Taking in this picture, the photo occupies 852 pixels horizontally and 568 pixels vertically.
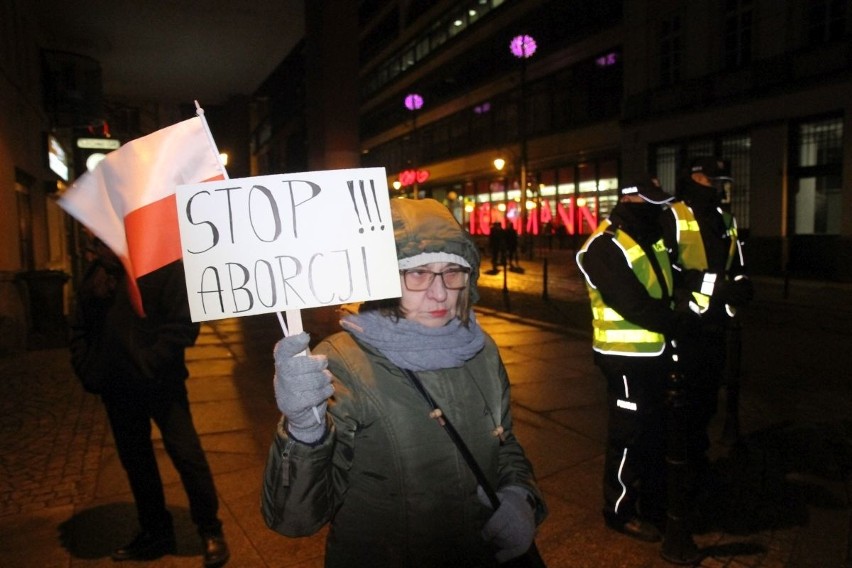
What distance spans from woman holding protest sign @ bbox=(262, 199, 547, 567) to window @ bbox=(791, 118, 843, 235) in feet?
65.9

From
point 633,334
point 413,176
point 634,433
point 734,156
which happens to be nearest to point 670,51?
point 734,156

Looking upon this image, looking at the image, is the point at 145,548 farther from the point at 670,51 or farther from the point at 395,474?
the point at 670,51

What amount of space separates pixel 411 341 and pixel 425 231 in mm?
341

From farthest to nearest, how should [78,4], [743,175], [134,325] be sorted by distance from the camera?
[743,175] → [78,4] → [134,325]

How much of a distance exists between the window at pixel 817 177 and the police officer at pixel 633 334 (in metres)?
18.0

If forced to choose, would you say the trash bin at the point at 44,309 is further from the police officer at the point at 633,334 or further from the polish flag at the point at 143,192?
the police officer at the point at 633,334

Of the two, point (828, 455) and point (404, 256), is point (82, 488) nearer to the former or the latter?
point (404, 256)

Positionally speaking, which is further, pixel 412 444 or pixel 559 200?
pixel 559 200

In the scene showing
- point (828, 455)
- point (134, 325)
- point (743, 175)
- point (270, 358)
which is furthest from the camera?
point (743, 175)

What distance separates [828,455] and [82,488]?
5.58 m

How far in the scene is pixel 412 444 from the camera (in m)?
1.83

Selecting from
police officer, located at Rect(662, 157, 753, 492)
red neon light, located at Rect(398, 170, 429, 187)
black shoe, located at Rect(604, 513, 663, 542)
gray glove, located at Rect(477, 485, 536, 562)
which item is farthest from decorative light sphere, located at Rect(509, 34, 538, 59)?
gray glove, located at Rect(477, 485, 536, 562)

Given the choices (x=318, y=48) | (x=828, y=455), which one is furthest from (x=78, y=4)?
(x=828, y=455)

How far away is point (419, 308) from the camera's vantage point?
2002 mm
